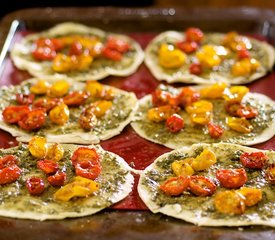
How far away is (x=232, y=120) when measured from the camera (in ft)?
12.9

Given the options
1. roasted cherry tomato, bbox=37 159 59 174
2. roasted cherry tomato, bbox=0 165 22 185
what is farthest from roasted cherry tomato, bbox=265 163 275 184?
roasted cherry tomato, bbox=0 165 22 185

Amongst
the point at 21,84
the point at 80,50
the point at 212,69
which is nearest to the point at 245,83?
the point at 212,69

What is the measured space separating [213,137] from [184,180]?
629 mm

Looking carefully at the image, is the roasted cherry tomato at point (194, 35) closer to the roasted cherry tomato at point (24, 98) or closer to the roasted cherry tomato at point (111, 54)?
the roasted cherry tomato at point (111, 54)

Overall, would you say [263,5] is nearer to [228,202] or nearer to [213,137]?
[213,137]

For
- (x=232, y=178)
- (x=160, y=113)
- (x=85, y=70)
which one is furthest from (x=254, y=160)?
(x=85, y=70)

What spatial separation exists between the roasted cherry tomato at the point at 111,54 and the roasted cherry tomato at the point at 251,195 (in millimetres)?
1955

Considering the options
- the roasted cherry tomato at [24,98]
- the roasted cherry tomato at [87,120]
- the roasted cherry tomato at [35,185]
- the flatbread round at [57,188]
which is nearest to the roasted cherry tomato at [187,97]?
the roasted cherry tomato at [87,120]

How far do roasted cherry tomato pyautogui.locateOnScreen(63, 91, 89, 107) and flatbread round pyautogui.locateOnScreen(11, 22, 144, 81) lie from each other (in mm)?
333

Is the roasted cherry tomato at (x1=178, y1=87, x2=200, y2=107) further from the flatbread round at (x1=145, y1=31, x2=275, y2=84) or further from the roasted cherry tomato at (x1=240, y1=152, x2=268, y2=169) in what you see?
the roasted cherry tomato at (x1=240, y1=152, x2=268, y2=169)

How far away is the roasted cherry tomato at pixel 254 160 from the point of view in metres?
3.51

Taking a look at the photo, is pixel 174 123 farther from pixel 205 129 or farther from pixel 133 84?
pixel 133 84

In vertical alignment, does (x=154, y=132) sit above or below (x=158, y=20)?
below

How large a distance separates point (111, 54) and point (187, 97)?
95cm
